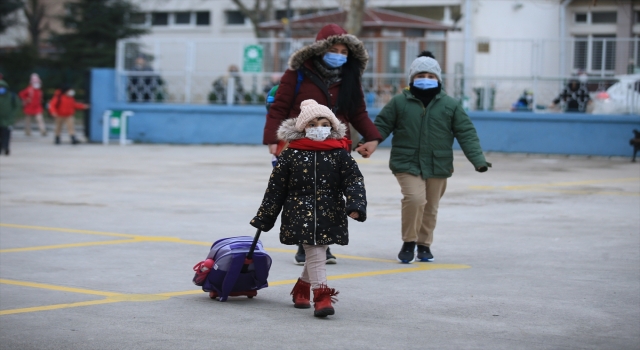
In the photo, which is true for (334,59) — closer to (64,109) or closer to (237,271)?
(237,271)

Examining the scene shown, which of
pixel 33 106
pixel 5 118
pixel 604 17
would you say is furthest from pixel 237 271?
pixel 604 17

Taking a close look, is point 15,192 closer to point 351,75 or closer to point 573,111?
point 351,75

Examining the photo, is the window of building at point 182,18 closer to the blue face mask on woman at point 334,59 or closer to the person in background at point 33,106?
the person in background at point 33,106

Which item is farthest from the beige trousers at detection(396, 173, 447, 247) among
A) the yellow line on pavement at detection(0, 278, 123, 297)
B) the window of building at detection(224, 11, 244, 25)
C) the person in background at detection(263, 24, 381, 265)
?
the window of building at detection(224, 11, 244, 25)

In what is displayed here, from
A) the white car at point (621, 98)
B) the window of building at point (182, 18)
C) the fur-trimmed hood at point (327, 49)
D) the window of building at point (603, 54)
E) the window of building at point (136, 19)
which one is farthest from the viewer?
the window of building at point (182, 18)

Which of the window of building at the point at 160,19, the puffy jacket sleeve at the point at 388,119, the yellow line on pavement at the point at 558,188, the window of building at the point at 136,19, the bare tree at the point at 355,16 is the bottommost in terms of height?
the yellow line on pavement at the point at 558,188

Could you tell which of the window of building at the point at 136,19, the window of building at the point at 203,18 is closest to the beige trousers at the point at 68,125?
the window of building at the point at 136,19

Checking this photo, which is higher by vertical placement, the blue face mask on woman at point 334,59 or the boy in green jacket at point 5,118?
the blue face mask on woman at point 334,59

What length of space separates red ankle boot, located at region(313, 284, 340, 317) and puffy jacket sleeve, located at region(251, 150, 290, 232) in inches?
19.3

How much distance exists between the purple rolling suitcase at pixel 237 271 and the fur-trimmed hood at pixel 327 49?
179 cm

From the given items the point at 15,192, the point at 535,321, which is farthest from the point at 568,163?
the point at 535,321

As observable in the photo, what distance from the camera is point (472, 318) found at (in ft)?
19.6

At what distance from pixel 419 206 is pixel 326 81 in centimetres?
125

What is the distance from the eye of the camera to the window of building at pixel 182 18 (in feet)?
204
